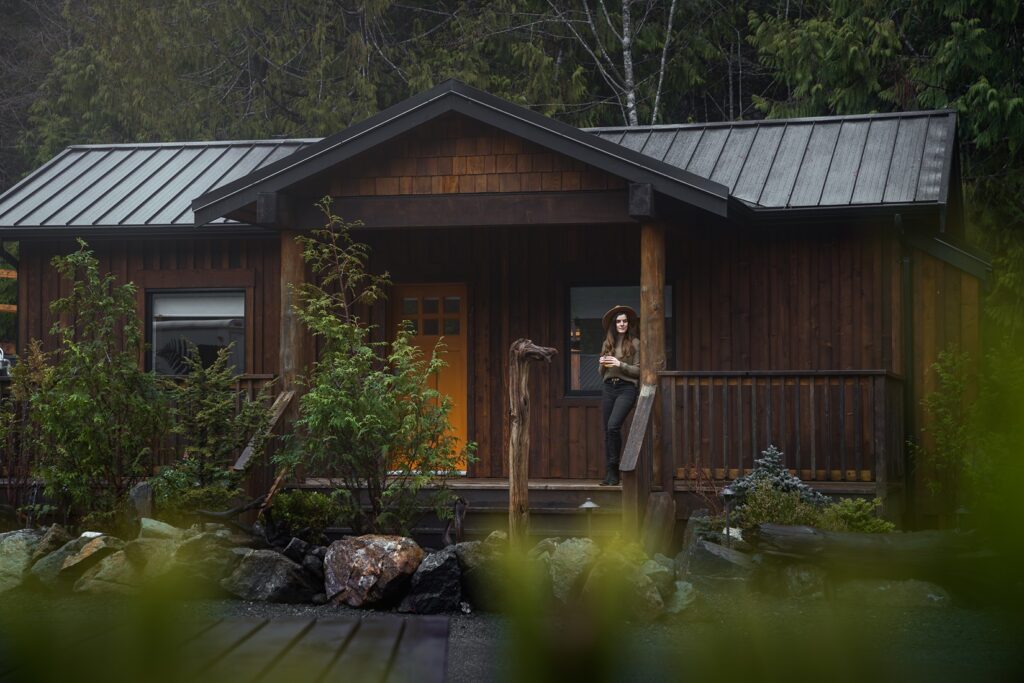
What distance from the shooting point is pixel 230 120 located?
27562 millimetres

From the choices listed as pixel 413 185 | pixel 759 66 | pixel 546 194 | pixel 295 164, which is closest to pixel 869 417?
pixel 546 194

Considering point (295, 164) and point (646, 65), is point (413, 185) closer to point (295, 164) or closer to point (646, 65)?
point (295, 164)

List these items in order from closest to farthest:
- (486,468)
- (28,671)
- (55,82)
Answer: (28,671)
(486,468)
(55,82)

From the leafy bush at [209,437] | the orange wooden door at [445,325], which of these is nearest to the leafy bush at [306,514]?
the leafy bush at [209,437]

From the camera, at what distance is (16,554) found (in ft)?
31.6

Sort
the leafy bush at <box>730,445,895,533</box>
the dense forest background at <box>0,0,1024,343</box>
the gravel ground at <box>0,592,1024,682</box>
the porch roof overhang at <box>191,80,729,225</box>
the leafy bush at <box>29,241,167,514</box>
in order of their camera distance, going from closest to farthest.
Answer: the gravel ground at <box>0,592,1024,682</box>, the leafy bush at <box>730,445,895,533</box>, the leafy bush at <box>29,241,167,514</box>, the porch roof overhang at <box>191,80,729,225</box>, the dense forest background at <box>0,0,1024,343</box>

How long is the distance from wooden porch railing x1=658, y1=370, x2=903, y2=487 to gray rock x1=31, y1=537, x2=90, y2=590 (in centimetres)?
481

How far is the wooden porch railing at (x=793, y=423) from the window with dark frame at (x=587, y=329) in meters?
1.89

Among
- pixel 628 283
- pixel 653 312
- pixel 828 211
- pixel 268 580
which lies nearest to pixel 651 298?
pixel 653 312

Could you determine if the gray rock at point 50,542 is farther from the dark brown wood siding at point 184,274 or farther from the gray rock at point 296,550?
the dark brown wood siding at point 184,274

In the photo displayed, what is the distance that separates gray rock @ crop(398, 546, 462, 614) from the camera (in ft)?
28.7

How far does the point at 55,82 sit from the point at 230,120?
519 cm

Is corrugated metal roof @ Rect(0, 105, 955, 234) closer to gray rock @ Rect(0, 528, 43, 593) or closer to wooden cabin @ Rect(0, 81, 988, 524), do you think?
wooden cabin @ Rect(0, 81, 988, 524)

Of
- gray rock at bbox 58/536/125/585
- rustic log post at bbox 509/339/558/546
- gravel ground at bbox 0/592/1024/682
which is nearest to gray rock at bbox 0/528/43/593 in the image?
gray rock at bbox 58/536/125/585
